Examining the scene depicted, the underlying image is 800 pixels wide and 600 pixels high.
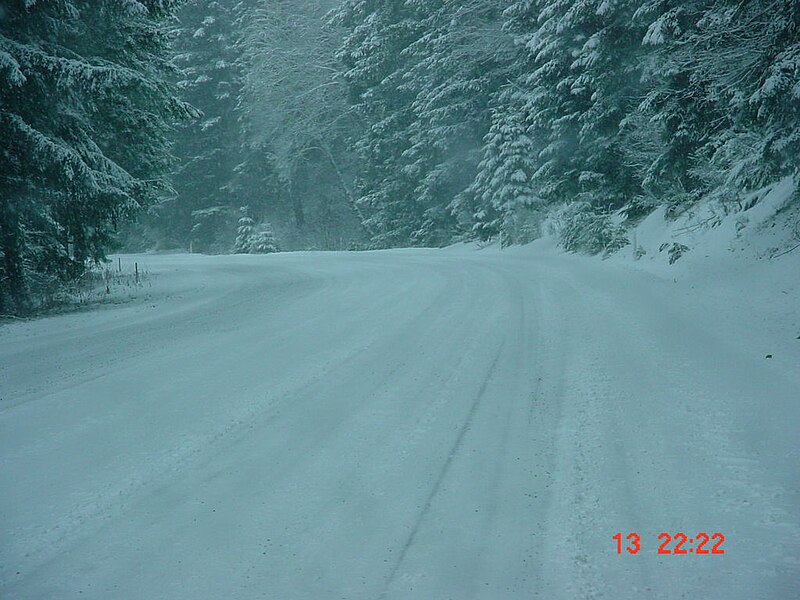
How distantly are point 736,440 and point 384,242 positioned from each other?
33.9m

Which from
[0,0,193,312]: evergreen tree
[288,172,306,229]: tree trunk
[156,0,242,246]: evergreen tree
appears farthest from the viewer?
[156,0,242,246]: evergreen tree

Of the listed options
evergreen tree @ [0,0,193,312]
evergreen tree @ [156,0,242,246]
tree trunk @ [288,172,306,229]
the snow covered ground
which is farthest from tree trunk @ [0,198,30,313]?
evergreen tree @ [156,0,242,246]

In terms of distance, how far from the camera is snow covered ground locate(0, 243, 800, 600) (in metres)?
2.97

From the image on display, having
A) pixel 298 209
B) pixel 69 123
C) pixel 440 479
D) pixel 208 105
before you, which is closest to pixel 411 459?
pixel 440 479

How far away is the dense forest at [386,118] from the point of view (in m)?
11.6

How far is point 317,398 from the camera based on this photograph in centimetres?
561

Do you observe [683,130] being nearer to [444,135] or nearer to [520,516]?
[520,516]

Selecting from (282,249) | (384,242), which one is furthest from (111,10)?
(282,249)

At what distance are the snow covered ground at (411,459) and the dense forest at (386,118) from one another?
15.9 feet
